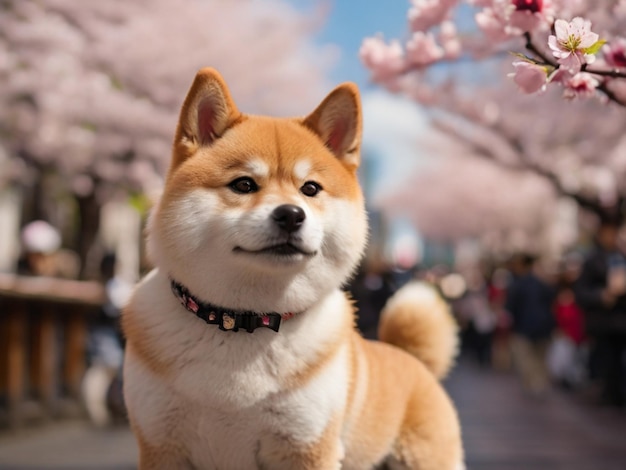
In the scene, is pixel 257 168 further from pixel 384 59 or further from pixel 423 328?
pixel 384 59

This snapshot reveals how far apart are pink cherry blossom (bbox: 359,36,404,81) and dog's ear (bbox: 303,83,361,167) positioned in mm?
1982

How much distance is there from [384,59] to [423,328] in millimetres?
2031

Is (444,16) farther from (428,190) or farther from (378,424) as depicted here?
(428,190)

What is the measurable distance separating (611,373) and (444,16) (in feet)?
22.9

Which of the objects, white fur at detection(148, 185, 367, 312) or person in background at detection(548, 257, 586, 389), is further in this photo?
person in background at detection(548, 257, 586, 389)

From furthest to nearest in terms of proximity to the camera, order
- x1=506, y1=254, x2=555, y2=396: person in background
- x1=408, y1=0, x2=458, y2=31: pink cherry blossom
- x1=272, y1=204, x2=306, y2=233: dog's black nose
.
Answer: x1=506, y1=254, x2=555, y2=396: person in background < x1=408, y1=0, x2=458, y2=31: pink cherry blossom < x1=272, y1=204, x2=306, y2=233: dog's black nose

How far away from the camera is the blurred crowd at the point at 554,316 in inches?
340

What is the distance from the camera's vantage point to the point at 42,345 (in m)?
7.75

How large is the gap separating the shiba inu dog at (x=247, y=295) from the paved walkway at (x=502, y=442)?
3.95 meters

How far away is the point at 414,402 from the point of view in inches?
107

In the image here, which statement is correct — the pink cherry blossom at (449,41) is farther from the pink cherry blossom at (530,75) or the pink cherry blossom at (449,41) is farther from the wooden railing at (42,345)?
the wooden railing at (42,345)

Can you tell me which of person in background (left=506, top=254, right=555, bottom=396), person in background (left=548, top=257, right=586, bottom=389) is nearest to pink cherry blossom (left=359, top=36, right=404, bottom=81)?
person in background (left=506, top=254, right=555, bottom=396)

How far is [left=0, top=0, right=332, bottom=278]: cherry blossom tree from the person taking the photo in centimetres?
1199

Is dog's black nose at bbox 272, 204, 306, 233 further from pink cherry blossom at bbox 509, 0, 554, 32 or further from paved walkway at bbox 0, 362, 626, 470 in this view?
paved walkway at bbox 0, 362, 626, 470
